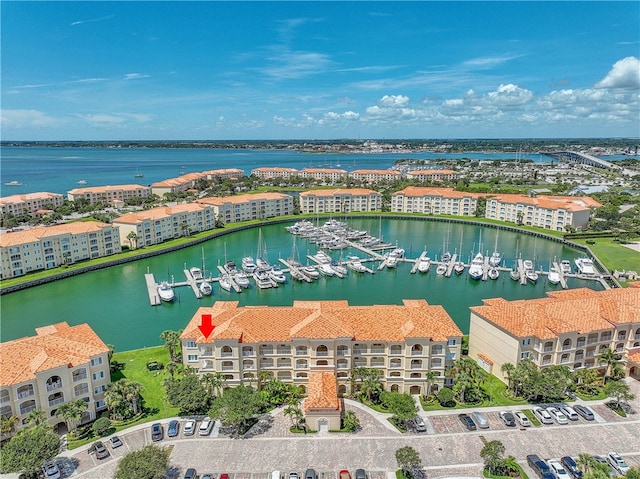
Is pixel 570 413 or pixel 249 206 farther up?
pixel 249 206

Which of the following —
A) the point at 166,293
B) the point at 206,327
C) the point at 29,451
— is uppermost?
the point at 206,327

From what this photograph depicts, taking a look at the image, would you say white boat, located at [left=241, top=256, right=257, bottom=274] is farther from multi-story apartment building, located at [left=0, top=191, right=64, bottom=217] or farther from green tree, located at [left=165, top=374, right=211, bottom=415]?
multi-story apartment building, located at [left=0, top=191, right=64, bottom=217]

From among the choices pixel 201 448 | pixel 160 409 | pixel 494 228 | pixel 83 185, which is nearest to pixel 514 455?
pixel 201 448

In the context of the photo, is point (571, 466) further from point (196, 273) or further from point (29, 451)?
point (196, 273)

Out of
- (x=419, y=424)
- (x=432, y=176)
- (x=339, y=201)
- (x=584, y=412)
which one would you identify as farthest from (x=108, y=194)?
(x=584, y=412)

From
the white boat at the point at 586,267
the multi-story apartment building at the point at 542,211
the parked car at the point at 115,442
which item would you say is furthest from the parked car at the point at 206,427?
the multi-story apartment building at the point at 542,211

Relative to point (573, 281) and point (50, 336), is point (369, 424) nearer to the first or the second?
point (50, 336)

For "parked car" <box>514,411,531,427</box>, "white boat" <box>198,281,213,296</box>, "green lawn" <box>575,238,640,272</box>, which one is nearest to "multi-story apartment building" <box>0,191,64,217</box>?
"white boat" <box>198,281,213,296</box>
